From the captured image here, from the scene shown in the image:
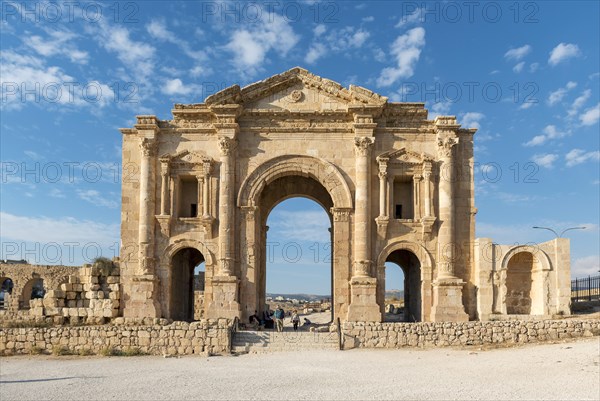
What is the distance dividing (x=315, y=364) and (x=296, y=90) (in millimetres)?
11211

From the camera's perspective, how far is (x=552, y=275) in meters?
21.5

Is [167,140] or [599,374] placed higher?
[167,140]

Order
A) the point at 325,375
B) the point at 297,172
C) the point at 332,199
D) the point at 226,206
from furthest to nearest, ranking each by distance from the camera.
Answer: the point at 297,172 < the point at 332,199 < the point at 226,206 < the point at 325,375

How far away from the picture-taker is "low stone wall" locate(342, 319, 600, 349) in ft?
61.0

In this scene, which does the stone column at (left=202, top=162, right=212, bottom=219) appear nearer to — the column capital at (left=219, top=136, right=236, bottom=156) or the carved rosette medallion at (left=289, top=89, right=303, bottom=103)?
the column capital at (left=219, top=136, right=236, bottom=156)

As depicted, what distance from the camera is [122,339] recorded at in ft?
61.0

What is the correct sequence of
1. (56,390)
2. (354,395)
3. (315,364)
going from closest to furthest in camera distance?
(354,395)
(56,390)
(315,364)

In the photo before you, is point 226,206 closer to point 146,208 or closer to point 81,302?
point 146,208

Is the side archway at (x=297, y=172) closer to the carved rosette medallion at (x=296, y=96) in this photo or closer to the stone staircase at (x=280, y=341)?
the carved rosette medallion at (x=296, y=96)

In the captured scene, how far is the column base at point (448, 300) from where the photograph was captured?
21.0m

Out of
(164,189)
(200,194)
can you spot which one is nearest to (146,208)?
(164,189)

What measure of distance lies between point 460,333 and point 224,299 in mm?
8423

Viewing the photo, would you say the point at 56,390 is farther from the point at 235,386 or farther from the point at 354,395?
the point at 354,395

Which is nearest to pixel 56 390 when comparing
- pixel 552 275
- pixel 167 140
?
pixel 167 140
